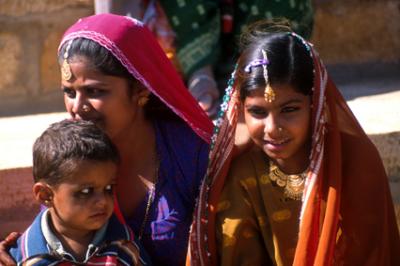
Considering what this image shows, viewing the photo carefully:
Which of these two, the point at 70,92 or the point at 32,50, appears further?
the point at 32,50

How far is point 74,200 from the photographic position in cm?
300

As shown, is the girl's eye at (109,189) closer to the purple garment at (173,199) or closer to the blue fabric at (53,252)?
the blue fabric at (53,252)

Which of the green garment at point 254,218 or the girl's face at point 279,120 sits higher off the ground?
the girl's face at point 279,120

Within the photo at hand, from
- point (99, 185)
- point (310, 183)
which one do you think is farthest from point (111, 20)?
point (310, 183)

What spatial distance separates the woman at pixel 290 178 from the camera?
319 centimetres

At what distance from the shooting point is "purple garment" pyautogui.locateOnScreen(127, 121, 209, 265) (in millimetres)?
3398

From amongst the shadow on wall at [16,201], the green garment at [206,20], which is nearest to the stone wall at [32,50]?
the green garment at [206,20]

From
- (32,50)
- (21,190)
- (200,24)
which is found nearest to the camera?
(21,190)

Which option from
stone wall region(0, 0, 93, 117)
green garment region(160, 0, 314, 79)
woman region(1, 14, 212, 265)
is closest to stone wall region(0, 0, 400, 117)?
stone wall region(0, 0, 93, 117)

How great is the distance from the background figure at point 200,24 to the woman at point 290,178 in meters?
1.34

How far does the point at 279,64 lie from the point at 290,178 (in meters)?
0.41

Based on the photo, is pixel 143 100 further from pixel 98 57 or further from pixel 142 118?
pixel 98 57

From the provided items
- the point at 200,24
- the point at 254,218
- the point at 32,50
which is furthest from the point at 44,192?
the point at 32,50

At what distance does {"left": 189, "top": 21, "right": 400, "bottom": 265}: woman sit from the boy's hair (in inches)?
19.3
